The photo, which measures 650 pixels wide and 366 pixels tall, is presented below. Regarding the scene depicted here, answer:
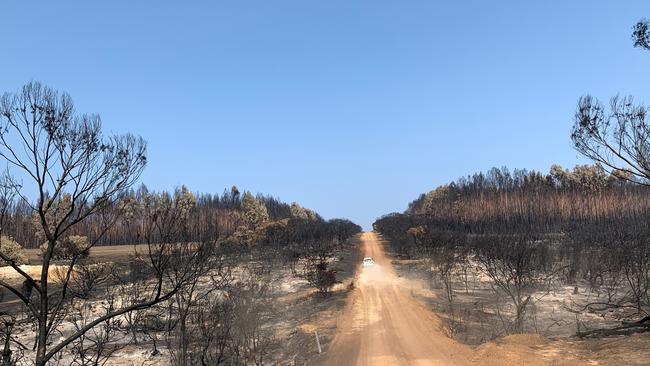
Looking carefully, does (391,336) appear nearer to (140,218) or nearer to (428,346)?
(428,346)

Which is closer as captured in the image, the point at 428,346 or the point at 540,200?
the point at 428,346

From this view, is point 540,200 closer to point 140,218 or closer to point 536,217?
point 536,217

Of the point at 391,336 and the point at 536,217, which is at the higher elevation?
the point at 536,217

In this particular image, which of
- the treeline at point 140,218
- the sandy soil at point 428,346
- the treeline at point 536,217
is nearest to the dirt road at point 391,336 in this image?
the sandy soil at point 428,346

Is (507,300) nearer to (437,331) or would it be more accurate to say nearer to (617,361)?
(437,331)

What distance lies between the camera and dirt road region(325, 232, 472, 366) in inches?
668

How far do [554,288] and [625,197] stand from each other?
70.4 meters

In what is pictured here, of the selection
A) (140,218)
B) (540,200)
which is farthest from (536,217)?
(140,218)

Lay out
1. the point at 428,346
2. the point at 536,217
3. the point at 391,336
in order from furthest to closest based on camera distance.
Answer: the point at 536,217
the point at 391,336
the point at 428,346

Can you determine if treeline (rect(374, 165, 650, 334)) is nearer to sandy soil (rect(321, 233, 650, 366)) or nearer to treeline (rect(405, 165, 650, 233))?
treeline (rect(405, 165, 650, 233))

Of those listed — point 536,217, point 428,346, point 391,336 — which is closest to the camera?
point 428,346

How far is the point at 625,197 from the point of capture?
9188cm

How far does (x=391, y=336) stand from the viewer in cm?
2075

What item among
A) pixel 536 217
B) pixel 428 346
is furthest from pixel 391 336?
pixel 536 217
